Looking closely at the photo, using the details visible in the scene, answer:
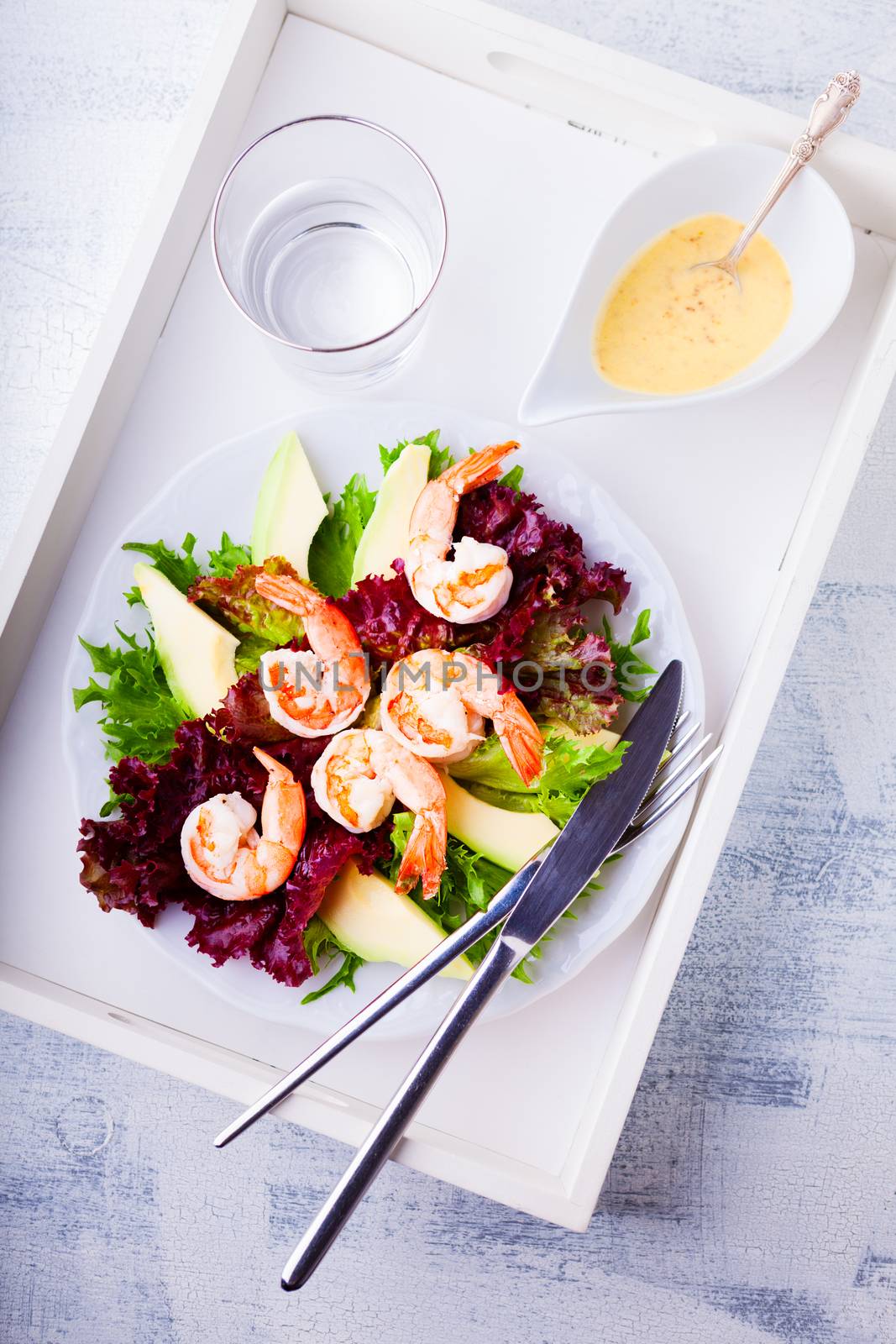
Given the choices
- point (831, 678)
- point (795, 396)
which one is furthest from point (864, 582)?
point (795, 396)

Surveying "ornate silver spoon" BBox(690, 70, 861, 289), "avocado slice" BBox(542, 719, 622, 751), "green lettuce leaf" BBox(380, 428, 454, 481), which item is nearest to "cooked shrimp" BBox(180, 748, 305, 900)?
"avocado slice" BBox(542, 719, 622, 751)

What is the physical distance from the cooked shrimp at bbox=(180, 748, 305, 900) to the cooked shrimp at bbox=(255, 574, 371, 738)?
0.08 metres

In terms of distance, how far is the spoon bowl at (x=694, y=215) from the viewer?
1.35m

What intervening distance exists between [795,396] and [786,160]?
34 cm

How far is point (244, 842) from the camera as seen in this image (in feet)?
4.18

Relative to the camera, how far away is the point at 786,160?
1334mm

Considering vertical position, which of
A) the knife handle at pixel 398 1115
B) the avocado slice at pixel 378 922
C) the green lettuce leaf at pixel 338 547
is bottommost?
the knife handle at pixel 398 1115

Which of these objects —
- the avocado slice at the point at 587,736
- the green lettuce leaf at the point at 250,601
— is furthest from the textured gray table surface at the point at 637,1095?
the green lettuce leaf at the point at 250,601

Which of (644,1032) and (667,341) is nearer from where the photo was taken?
(644,1032)

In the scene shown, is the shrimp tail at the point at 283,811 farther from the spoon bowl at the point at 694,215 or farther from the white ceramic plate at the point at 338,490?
the spoon bowl at the point at 694,215

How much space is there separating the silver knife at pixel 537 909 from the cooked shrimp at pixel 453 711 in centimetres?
12

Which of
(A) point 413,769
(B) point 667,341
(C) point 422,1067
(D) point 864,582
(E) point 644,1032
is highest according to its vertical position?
(B) point 667,341

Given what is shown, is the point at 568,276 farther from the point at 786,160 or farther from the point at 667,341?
the point at 786,160

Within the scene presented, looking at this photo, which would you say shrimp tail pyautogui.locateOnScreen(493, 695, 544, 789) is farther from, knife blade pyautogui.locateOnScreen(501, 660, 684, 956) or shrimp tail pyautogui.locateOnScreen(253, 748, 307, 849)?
shrimp tail pyautogui.locateOnScreen(253, 748, 307, 849)
